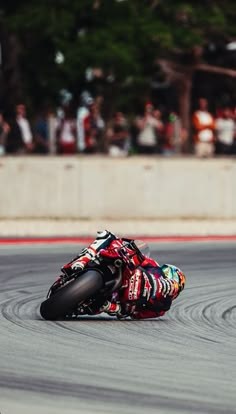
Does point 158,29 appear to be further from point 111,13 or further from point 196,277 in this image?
point 196,277

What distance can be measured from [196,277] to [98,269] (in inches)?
184

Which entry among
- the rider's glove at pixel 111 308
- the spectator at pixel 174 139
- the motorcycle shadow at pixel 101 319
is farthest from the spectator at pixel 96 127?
the rider's glove at pixel 111 308

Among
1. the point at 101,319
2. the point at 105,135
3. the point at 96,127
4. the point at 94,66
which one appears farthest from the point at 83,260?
the point at 105,135

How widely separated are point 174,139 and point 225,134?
1.61 m

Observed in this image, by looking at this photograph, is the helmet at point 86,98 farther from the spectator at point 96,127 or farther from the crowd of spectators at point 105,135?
the spectator at point 96,127

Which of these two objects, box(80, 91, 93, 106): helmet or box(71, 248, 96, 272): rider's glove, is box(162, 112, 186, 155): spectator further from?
box(71, 248, 96, 272): rider's glove

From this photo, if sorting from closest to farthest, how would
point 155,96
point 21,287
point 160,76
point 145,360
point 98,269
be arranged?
1. point 145,360
2. point 98,269
3. point 21,287
4. point 160,76
5. point 155,96

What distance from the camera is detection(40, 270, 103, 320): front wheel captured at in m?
9.95

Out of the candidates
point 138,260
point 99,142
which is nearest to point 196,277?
point 138,260

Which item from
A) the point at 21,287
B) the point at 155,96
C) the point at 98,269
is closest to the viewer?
the point at 98,269

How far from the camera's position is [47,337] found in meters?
9.44

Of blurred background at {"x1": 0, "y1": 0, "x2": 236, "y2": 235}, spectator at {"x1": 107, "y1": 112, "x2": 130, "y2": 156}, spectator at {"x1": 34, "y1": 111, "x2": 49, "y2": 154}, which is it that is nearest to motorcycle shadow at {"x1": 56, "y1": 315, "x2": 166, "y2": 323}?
blurred background at {"x1": 0, "y1": 0, "x2": 236, "y2": 235}

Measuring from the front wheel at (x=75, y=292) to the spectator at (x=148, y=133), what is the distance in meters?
17.4

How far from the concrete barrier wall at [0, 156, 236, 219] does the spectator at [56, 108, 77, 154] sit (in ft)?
9.66
